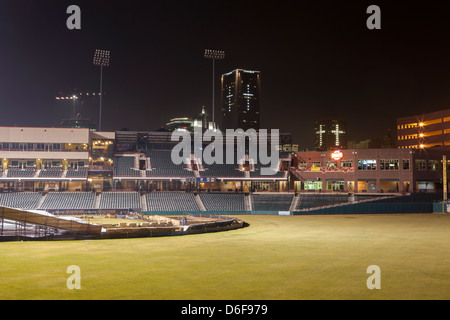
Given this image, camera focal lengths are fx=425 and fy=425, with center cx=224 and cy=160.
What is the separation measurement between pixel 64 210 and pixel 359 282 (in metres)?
54.2

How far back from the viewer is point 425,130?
437 feet

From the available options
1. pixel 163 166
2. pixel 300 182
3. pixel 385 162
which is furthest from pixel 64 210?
pixel 385 162

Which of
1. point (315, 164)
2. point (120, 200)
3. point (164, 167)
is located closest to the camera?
point (120, 200)

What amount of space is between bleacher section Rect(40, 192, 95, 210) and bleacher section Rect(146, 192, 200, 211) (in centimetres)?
1009

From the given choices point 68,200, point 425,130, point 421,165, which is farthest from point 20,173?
point 425,130

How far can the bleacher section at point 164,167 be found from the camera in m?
82.8

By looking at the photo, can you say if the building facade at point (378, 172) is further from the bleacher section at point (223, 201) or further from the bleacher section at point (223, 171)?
the bleacher section at point (223, 201)

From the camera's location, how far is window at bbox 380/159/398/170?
3359 inches

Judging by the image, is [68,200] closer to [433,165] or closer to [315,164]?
[315,164]

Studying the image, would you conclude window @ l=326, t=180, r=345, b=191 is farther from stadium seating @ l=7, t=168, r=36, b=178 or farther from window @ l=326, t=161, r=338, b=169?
stadium seating @ l=7, t=168, r=36, b=178

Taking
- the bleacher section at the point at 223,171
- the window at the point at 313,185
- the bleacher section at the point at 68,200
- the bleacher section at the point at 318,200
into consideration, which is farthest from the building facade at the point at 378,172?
the bleacher section at the point at 68,200

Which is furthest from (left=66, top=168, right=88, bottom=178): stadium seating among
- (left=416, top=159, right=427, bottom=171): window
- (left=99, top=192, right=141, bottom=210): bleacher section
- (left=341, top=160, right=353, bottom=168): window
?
(left=416, top=159, right=427, bottom=171): window

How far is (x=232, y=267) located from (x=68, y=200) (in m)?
55.6

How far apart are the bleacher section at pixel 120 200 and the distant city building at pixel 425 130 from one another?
271ft
